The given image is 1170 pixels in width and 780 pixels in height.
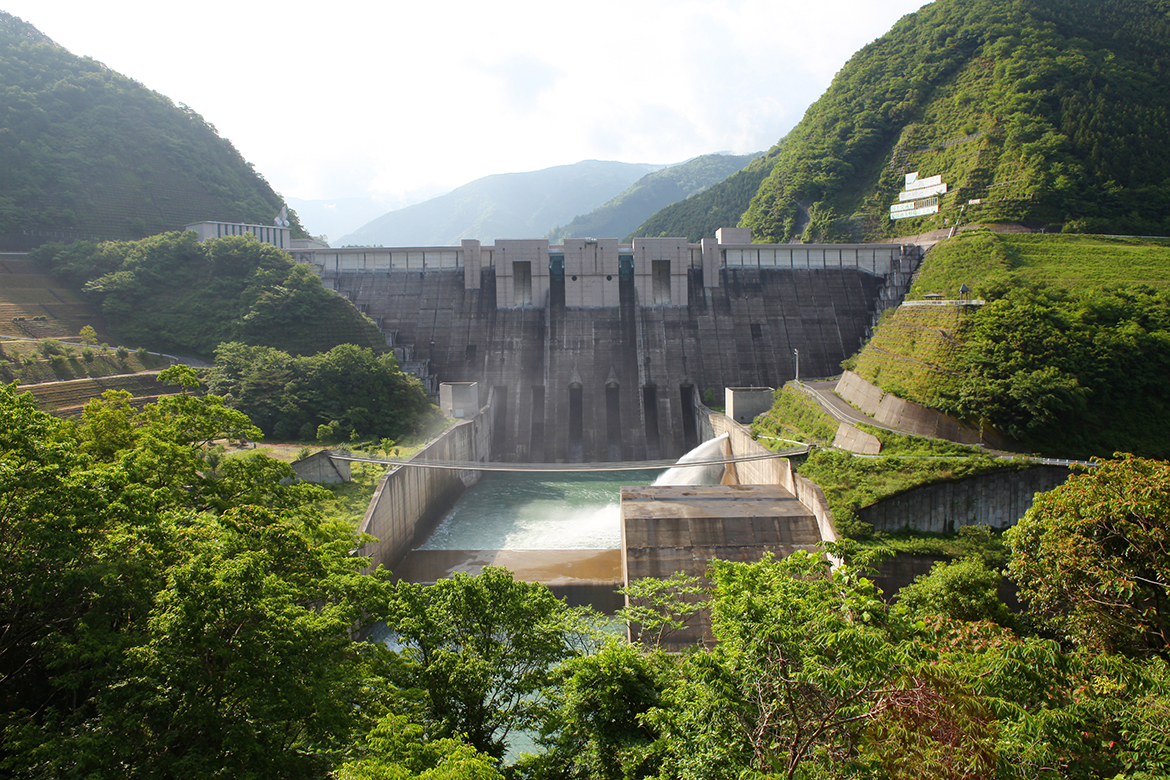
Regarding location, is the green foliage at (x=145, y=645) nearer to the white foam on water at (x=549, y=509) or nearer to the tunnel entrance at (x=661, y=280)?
the white foam on water at (x=549, y=509)

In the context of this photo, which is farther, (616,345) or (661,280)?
(661,280)

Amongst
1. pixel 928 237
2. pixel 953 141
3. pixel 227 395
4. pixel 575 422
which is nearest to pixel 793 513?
pixel 575 422

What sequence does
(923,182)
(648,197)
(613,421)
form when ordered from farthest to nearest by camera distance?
(648,197), (923,182), (613,421)

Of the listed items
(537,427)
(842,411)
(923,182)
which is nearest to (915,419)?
(842,411)

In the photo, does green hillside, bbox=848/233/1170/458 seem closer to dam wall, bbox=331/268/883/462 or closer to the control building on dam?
dam wall, bbox=331/268/883/462

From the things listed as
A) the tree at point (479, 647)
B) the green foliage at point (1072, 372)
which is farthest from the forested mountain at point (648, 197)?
the tree at point (479, 647)

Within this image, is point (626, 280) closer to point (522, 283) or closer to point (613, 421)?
point (522, 283)
